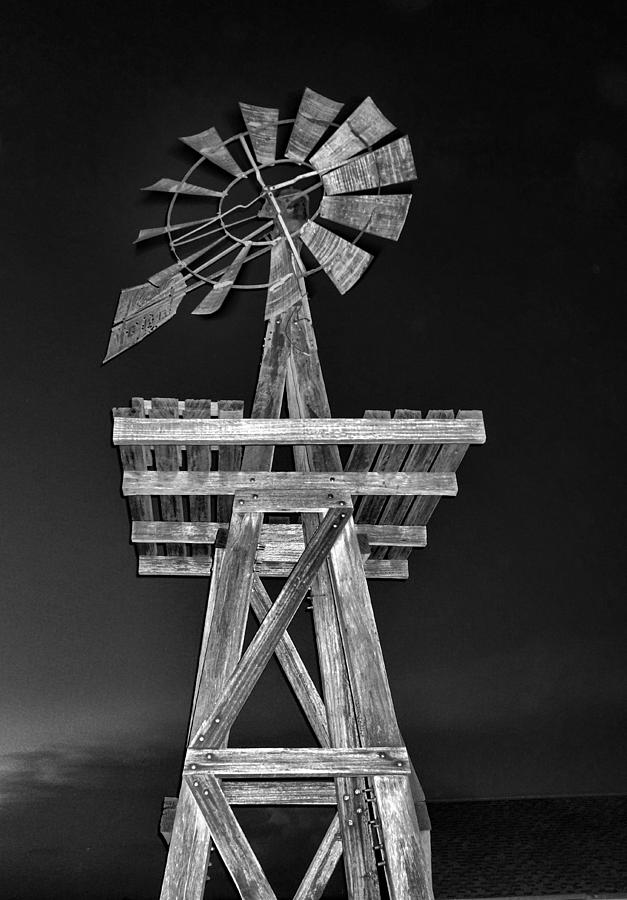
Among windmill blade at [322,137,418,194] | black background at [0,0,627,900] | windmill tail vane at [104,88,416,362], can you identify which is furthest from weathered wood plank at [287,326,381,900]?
black background at [0,0,627,900]

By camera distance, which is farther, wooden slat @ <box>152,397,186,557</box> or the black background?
the black background

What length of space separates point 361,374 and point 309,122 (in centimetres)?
218

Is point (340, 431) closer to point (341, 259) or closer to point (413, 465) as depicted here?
point (413, 465)

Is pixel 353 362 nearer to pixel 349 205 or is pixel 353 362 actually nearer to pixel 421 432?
pixel 349 205

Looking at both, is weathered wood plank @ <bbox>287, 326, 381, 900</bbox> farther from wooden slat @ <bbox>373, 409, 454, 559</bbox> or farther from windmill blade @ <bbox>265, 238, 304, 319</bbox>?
wooden slat @ <bbox>373, 409, 454, 559</bbox>

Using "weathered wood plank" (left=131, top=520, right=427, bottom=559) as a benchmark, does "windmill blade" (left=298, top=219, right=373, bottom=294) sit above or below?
above

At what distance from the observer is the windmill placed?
307 centimetres

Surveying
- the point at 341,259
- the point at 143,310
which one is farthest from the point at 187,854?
the point at 341,259

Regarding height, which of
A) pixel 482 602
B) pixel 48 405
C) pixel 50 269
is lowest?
pixel 482 602

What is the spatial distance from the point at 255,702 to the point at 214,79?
12.9 ft

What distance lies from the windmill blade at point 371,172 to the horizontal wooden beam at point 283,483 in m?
1.20

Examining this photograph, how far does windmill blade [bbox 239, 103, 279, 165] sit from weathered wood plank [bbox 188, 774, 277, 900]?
2.48 m

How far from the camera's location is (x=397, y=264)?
20.1 ft

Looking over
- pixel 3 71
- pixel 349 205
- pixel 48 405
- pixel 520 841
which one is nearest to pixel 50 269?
pixel 48 405
